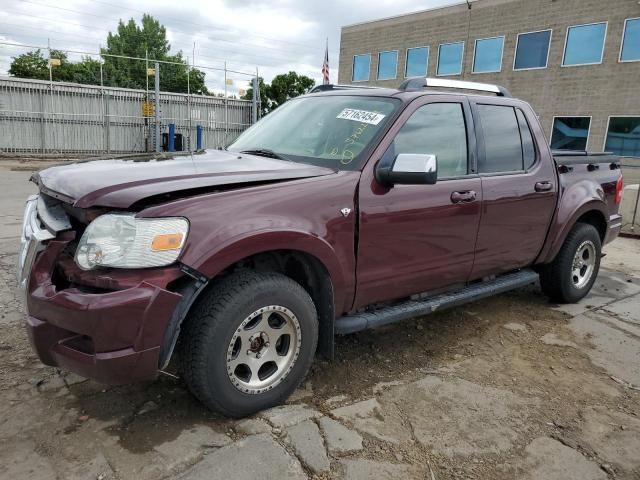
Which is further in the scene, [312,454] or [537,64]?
[537,64]

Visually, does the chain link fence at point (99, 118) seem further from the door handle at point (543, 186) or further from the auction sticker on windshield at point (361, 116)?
the auction sticker on windshield at point (361, 116)

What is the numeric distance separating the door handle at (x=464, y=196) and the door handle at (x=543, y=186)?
848 millimetres

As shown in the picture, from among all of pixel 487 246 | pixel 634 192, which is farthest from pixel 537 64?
pixel 487 246

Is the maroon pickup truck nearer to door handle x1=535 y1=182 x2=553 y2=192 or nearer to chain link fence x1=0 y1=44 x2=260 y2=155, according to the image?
door handle x1=535 y1=182 x2=553 y2=192

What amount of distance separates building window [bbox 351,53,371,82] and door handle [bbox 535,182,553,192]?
81.5ft

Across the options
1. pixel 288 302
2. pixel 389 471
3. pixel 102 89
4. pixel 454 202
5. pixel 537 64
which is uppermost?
pixel 537 64

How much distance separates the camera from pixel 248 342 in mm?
2596

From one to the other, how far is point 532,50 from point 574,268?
62.4 feet

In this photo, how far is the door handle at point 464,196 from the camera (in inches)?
133

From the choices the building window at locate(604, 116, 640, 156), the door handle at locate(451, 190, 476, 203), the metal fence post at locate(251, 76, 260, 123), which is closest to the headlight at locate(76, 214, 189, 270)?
the door handle at locate(451, 190, 476, 203)

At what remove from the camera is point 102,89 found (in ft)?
68.6

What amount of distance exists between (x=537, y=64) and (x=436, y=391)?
21094 millimetres

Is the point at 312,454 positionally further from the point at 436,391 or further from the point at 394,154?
the point at 394,154

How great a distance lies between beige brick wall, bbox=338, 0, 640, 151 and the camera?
60.0 ft
